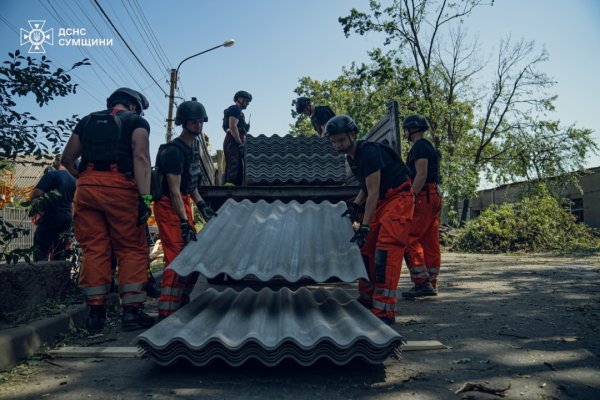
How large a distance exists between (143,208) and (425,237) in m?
3.14

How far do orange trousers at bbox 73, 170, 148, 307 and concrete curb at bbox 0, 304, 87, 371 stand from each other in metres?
0.24

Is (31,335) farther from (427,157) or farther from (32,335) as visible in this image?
(427,157)

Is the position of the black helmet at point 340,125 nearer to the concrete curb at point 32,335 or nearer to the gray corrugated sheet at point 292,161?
the gray corrugated sheet at point 292,161

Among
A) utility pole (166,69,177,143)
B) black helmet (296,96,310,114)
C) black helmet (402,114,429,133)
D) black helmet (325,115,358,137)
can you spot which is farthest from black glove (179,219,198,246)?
utility pole (166,69,177,143)

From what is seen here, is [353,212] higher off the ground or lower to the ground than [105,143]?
lower

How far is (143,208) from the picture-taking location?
3510 millimetres

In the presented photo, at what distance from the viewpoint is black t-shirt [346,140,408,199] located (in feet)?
12.0

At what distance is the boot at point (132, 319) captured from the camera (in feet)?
11.5

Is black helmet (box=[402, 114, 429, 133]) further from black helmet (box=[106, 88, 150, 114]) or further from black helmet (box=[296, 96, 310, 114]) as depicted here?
black helmet (box=[106, 88, 150, 114])

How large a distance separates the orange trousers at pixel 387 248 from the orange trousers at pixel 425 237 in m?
1.01

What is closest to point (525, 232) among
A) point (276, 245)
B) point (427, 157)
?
point (427, 157)

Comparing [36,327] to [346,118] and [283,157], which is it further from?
[283,157]

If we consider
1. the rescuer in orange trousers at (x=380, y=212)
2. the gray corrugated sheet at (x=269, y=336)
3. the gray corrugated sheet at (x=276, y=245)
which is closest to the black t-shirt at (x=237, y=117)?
the gray corrugated sheet at (x=276, y=245)

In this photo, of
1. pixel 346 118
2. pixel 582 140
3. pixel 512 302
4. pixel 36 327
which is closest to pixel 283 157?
pixel 346 118
